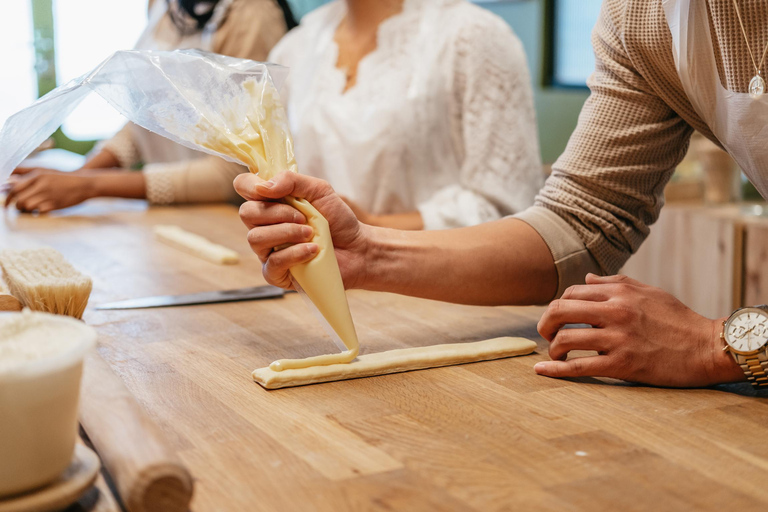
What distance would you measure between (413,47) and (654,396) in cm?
117

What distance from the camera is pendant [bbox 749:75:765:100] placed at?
89 cm

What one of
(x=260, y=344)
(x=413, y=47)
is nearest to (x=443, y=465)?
(x=260, y=344)

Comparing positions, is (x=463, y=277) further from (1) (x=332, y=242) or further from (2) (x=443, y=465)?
(2) (x=443, y=465)

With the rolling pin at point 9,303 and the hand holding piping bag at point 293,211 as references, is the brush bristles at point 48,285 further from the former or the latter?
the hand holding piping bag at point 293,211

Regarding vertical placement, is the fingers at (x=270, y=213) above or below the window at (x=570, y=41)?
below

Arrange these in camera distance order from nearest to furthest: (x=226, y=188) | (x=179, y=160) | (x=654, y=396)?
(x=654, y=396)
(x=226, y=188)
(x=179, y=160)

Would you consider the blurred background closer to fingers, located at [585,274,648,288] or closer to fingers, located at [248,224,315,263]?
fingers, located at [248,224,315,263]

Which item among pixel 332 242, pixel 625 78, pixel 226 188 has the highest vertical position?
pixel 625 78

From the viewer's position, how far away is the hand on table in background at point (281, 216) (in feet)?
2.88

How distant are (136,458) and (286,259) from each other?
1.20 ft

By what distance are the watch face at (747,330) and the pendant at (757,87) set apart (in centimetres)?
25

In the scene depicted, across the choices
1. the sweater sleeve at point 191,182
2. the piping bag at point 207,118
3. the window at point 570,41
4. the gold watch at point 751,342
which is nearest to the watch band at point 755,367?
the gold watch at point 751,342

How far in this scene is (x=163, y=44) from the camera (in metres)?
2.54

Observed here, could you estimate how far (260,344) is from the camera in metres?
0.99
